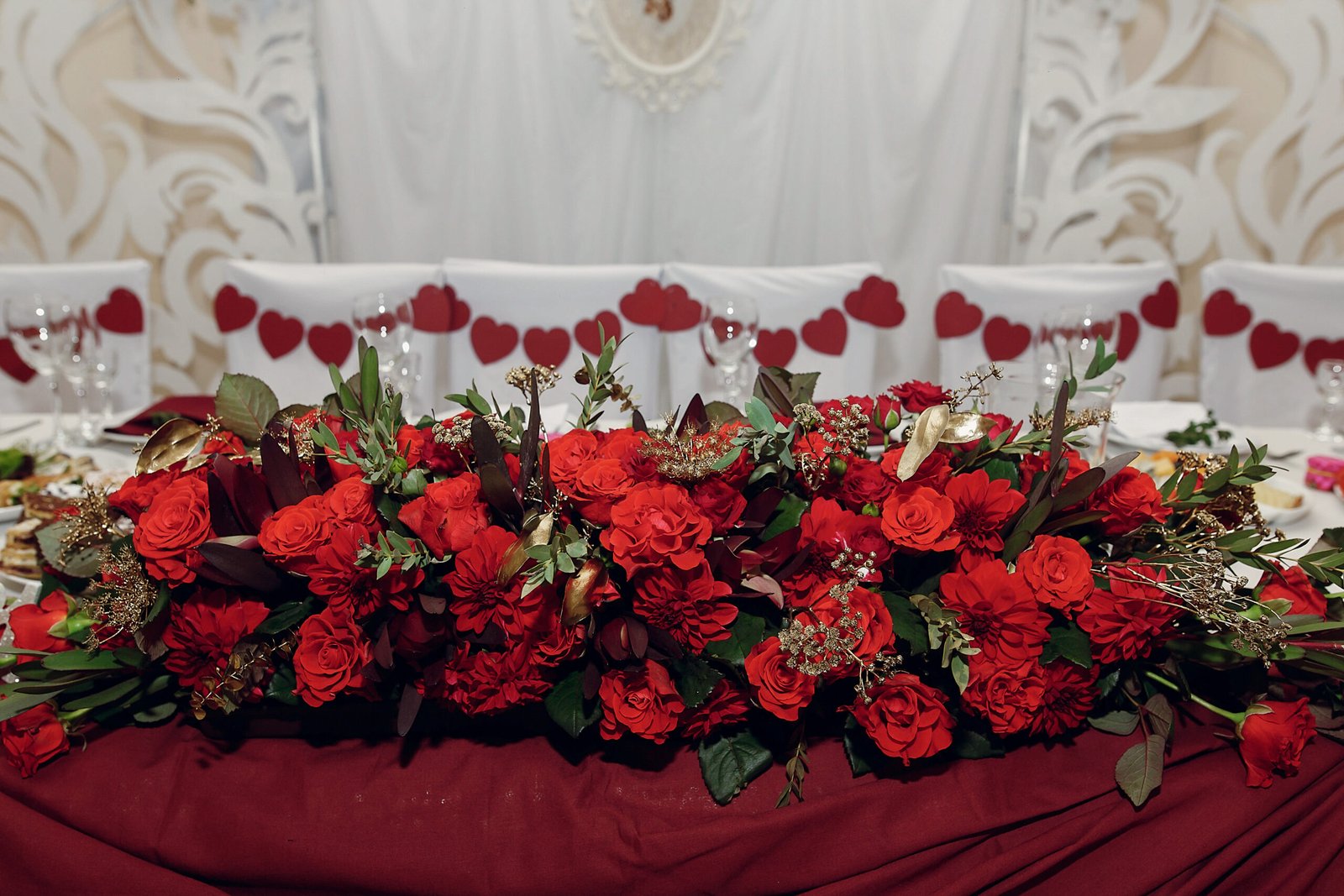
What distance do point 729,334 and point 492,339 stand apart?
28.1 inches

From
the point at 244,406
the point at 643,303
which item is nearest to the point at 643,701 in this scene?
the point at 244,406

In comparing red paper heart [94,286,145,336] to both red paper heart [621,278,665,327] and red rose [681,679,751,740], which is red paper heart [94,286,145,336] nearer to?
red paper heart [621,278,665,327]

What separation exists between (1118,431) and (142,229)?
2650 mm

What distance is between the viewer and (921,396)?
672 millimetres

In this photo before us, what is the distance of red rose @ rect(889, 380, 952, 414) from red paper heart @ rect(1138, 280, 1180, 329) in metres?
1.58

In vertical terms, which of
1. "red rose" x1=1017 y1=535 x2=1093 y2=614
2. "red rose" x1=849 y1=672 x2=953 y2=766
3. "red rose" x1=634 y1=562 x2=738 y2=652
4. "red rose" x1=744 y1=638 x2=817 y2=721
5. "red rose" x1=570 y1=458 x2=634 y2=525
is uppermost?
"red rose" x1=570 y1=458 x2=634 y2=525

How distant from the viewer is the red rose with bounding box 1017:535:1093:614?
0.58 metres

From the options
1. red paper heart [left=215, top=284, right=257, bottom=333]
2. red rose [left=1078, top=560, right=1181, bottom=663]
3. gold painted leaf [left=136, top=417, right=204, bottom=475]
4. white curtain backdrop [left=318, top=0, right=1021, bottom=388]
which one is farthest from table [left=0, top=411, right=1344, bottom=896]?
white curtain backdrop [left=318, top=0, right=1021, bottom=388]

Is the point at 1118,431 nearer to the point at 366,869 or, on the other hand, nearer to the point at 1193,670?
the point at 1193,670

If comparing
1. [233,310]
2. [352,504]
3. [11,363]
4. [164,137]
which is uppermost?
[164,137]

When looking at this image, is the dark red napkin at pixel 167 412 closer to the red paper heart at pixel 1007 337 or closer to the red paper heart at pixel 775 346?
the red paper heart at pixel 775 346

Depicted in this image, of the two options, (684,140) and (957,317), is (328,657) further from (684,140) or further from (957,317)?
(684,140)

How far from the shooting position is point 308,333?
6.22 feet

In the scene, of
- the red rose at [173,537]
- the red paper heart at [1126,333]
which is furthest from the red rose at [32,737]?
the red paper heart at [1126,333]
